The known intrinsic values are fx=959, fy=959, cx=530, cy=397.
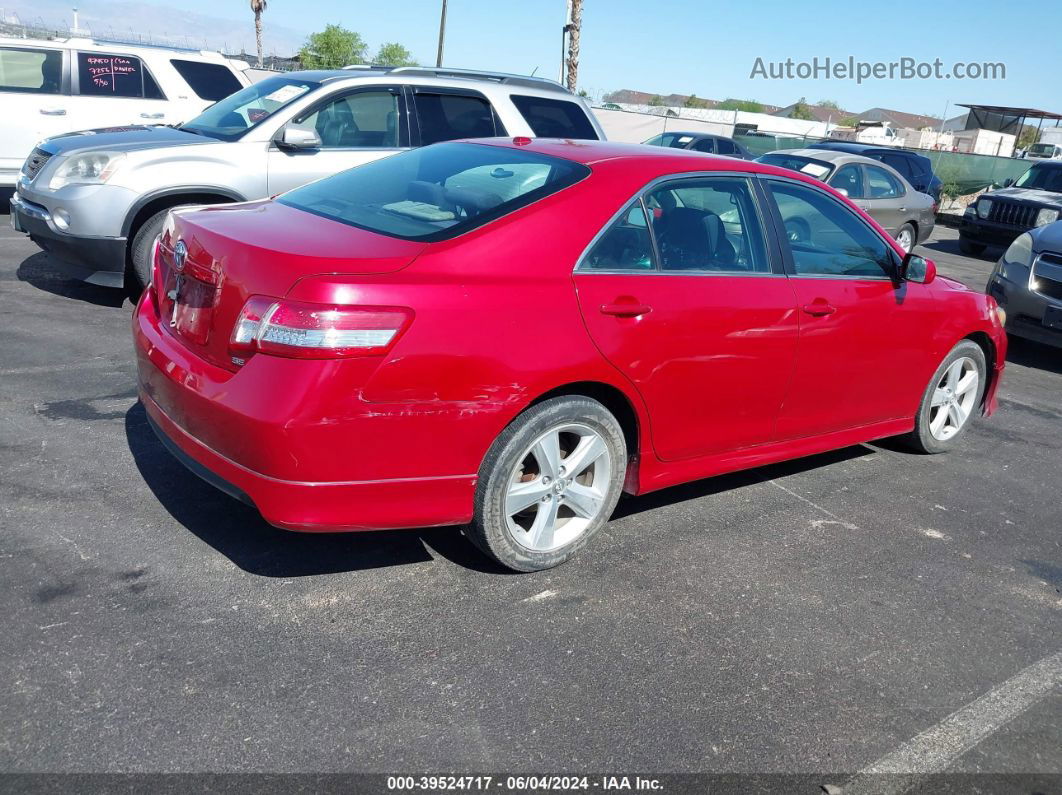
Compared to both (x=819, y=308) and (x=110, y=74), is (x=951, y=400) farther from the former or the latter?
(x=110, y=74)

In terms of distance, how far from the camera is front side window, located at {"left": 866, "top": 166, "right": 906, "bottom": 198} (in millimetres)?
13945

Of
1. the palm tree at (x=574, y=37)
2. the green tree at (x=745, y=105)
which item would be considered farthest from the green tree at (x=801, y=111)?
the palm tree at (x=574, y=37)

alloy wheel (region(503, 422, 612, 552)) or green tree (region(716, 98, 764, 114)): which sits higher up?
green tree (region(716, 98, 764, 114))

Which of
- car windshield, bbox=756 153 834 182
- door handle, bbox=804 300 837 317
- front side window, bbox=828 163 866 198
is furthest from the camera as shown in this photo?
front side window, bbox=828 163 866 198

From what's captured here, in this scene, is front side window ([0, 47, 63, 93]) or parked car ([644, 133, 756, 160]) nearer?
front side window ([0, 47, 63, 93])

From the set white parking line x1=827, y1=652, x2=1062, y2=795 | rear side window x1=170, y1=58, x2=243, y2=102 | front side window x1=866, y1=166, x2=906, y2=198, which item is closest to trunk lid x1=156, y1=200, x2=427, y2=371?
white parking line x1=827, y1=652, x2=1062, y2=795

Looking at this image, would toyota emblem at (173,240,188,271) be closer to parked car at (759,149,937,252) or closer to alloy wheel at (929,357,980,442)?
alloy wheel at (929,357,980,442)

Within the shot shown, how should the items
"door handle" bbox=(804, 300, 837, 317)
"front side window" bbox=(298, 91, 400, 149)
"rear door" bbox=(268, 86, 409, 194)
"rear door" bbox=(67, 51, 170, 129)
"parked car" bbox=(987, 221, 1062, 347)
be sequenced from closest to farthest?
"door handle" bbox=(804, 300, 837, 317) < "rear door" bbox=(268, 86, 409, 194) < "front side window" bbox=(298, 91, 400, 149) < "parked car" bbox=(987, 221, 1062, 347) < "rear door" bbox=(67, 51, 170, 129)

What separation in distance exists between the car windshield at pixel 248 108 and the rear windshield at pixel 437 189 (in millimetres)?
3468

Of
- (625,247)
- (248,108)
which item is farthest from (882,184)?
(625,247)

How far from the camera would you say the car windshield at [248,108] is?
296 inches

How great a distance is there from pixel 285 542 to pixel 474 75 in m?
5.71

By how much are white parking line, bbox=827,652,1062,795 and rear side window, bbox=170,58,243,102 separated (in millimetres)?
10106

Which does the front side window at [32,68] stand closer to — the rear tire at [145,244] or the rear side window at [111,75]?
the rear side window at [111,75]
